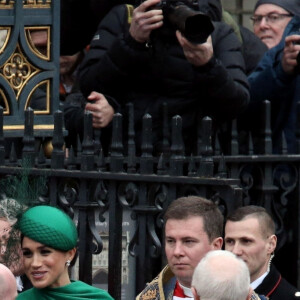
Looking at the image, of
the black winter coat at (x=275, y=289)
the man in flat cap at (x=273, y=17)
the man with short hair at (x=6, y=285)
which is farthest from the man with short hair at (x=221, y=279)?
the man in flat cap at (x=273, y=17)

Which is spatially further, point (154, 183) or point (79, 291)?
point (154, 183)

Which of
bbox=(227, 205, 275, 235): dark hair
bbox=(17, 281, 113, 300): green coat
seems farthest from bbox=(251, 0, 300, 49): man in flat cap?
bbox=(17, 281, 113, 300): green coat

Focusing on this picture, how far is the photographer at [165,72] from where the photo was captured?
9141 millimetres

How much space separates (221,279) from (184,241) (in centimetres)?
109

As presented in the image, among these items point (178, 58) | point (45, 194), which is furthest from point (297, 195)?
point (45, 194)

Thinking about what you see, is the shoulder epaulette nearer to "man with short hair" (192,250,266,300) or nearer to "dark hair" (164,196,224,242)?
"dark hair" (164,196,224,242)

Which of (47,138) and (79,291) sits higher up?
(47,138)

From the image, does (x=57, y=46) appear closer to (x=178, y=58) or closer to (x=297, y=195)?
(x=178, y=58)

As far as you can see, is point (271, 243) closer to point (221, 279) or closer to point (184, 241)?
point (184, 241)

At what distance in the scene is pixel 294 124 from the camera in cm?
981

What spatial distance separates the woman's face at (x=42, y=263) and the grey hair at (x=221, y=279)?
0.95 m

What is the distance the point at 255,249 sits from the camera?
8.34 meters

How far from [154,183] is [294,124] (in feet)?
5.14

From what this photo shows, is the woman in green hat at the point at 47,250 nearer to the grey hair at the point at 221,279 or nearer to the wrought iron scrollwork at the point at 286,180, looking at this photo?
the grey hair at the point at 221,279
